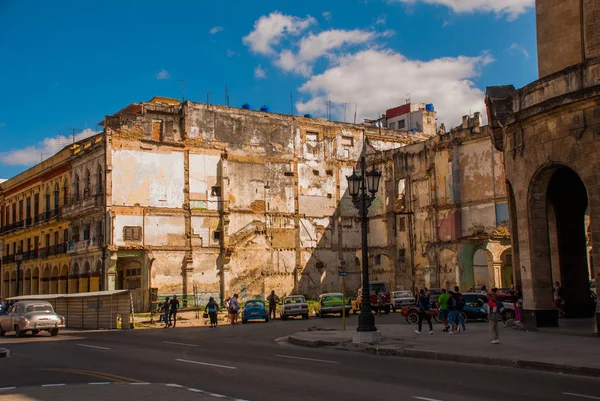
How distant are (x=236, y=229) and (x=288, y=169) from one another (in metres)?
6.53

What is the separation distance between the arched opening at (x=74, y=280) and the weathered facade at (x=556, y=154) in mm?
36134

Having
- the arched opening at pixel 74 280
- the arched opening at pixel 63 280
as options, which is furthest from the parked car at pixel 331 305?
the arched opening at pixel 63 280

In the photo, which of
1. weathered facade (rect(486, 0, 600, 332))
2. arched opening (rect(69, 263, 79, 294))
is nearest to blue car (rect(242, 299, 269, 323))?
weathered facade (rect(486, 0, 600, 332))

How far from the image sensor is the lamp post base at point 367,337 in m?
20.6

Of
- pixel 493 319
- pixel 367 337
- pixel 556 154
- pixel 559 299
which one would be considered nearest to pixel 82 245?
pixel 367 337

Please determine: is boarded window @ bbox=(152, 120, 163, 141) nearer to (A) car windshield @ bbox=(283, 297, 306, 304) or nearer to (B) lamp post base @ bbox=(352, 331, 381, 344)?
(A) car windshield @ bbox=(283, 297, 306, 304)

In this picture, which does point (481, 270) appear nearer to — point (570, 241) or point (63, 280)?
point (570, 241)

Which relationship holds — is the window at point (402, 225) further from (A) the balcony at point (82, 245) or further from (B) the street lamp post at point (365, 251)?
(B) the street lamp post at point (365, 251)

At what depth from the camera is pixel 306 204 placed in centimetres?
5491

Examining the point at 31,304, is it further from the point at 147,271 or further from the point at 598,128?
the point at 598,128

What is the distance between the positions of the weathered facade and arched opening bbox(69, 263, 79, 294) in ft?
119

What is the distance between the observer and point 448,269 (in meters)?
47.6

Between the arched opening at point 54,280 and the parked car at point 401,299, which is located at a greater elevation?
the arched opening at point 54,280

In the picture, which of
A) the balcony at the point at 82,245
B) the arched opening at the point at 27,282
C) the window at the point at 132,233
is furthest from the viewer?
the arched opening at the point at 27,282
